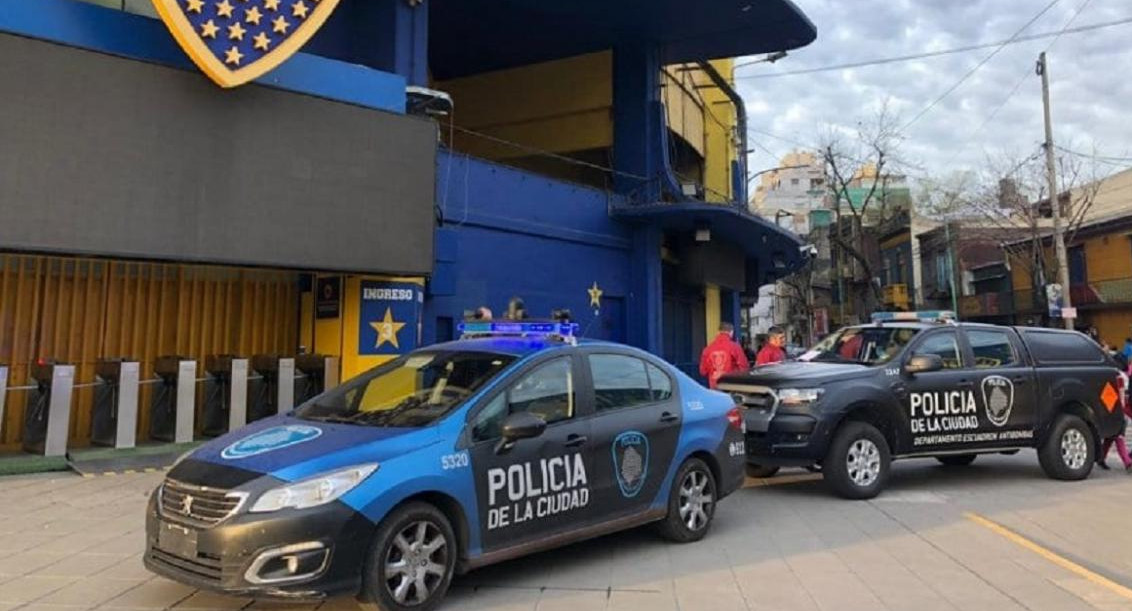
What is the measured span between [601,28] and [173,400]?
12568mm

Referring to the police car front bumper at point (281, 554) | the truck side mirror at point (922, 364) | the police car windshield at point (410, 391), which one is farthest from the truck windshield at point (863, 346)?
the police car front bumper at point (281, 554)

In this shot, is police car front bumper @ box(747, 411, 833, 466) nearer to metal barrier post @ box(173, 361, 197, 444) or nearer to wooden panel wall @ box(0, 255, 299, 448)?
metal barrier post @ box(173, 361, 197, 444)

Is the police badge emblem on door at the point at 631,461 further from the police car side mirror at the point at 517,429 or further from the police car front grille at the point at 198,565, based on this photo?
the police car front grille at the point at 198,565

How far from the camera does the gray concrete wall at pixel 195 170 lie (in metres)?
8.83

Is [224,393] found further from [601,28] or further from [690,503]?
[601,28]

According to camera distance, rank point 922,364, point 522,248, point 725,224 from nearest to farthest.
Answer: point 922,364 → point 522,248 → point 725,224

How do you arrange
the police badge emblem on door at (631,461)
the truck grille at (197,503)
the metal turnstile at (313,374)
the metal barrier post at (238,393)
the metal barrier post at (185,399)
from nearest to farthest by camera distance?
1. the truck grille at (197,503)
2. the police badge emblem on door at (631,461)
3. the metal barrier post at (185,399)
4. the metal barrier post at (238,393)
5. the metal turnstile at (313,374)

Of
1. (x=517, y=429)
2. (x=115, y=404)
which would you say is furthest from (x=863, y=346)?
(x=115, y=404)

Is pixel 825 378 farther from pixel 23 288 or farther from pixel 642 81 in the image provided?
pixel 642 81

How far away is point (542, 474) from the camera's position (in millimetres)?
5508

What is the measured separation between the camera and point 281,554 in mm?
4363

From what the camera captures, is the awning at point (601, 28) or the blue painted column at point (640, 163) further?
the blue painted column at point (640, 163)

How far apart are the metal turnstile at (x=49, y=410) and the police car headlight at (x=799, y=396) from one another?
801cm

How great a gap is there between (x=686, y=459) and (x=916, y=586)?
6.18 feet
